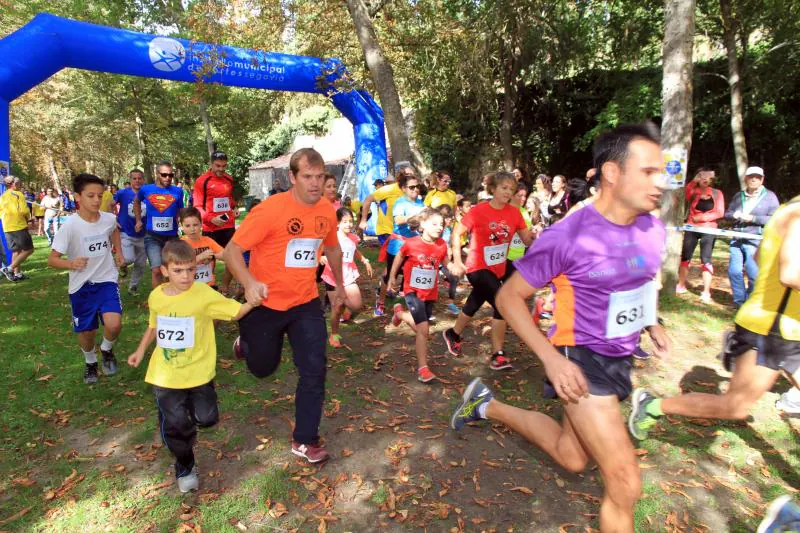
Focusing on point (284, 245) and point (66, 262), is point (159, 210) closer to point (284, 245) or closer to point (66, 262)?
point (66, 262)

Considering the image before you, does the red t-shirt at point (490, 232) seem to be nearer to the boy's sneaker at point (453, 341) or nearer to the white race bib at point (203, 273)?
the boy's sneaker at point (453, 341)

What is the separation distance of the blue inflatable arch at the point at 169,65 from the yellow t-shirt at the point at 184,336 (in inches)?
334

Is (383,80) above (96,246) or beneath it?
above

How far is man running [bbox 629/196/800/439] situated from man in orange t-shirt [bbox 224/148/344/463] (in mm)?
2190

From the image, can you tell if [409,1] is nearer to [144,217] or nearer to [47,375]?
[144,217]

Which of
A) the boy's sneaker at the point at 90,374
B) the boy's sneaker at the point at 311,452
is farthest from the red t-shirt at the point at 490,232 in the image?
the boy's sneaker at the point at 90,374

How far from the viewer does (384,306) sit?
7.62m

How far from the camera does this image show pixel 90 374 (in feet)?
16.4

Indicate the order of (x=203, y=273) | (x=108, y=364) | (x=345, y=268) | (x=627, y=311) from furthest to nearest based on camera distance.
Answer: (x=345, y=268) → (x=203, y=273) → (x=108, y=364) → (x=627, y=311)

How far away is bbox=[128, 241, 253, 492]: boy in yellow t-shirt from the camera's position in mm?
3119

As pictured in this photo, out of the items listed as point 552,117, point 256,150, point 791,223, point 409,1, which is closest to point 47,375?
point 791,223

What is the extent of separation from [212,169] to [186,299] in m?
4.67

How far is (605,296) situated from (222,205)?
20.6 feet

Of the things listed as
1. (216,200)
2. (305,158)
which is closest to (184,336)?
(305,158)
